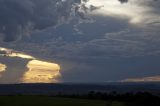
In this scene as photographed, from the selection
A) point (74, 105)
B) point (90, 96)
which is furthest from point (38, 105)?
point (90, 96)

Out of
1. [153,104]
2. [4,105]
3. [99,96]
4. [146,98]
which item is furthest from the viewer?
[99,96]

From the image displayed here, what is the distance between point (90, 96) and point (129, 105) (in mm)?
64261

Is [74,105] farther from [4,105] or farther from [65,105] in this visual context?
[4,105]

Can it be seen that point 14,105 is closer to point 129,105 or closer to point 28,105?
point 28,105

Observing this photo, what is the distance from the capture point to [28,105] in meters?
106

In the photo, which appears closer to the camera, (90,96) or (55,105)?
(55,105)

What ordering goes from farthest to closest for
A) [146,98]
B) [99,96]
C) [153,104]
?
[99,96] → [146,98] → [153,104]

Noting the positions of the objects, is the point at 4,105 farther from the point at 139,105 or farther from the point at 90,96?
the point at 90,96

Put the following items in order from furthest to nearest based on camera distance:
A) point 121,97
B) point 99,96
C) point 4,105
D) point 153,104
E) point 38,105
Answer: point 99,96 → point 121,97 → point 153,104 → point 38,105 → point 4,105

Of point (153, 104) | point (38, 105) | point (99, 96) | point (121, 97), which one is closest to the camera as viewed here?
point (38, 105)

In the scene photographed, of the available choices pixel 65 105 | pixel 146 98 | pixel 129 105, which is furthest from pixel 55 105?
pixel 146 98

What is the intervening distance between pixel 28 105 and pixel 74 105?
12486mm

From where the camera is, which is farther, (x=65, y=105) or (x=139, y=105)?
(x=139, y=105)

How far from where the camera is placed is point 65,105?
112 m
